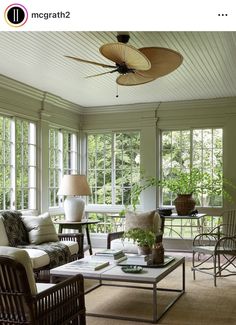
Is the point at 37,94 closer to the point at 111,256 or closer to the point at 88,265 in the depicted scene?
the point at 111,256

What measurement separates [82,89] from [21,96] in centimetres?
91

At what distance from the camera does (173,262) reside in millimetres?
4496

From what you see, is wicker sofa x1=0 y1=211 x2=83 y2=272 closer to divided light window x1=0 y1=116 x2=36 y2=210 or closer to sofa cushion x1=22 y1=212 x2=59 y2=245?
sofa cushion x1=22 y1=212 x2=59 y2=245

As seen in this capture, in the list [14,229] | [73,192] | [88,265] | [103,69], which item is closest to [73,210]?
[73,192]

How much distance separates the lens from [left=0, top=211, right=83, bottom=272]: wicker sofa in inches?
193

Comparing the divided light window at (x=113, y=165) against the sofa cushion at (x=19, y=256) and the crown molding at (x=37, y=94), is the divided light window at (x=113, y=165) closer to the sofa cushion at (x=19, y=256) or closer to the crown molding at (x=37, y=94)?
the crown molding at (x=37, y=94)

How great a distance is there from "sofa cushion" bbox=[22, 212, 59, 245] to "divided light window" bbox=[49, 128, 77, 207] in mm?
1738

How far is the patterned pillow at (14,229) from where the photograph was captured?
202 inches

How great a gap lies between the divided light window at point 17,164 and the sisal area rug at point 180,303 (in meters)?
1.81

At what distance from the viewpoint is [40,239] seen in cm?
540

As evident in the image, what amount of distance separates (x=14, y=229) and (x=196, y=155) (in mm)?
3674
